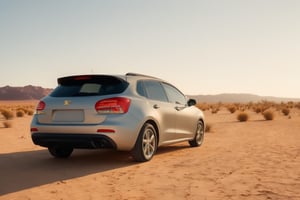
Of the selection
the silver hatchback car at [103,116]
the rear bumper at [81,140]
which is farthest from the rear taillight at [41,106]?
the rear bumper at [81,140]

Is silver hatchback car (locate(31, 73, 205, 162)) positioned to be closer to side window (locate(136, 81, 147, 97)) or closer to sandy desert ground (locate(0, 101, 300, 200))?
side window (locate(136, 81, 147, 97))

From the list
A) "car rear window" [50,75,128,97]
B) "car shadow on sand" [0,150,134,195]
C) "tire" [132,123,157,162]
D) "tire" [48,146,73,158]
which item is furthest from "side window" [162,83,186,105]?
"tire" [48,146,73,158]

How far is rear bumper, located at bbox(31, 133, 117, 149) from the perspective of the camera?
6.78m

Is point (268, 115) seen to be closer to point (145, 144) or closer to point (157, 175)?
point (145, 144)

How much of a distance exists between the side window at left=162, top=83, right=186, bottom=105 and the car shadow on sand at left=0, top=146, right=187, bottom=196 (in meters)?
1.21

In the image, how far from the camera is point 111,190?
5312 millimetres

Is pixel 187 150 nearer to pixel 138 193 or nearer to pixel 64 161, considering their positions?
pixel 64 161

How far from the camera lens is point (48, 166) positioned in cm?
734

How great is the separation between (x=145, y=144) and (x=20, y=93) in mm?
163936

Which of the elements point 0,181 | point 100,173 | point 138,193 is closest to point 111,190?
point 138,193

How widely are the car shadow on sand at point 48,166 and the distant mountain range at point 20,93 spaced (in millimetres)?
155318

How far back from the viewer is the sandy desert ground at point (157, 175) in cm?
510

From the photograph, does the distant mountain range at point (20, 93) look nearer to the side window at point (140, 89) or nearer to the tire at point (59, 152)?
Answer: the tire at point (59, 152)

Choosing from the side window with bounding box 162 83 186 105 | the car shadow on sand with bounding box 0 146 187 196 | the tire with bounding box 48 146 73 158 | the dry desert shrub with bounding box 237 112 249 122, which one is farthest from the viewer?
the dry desert shrub with bounding box 237 112 249 122
